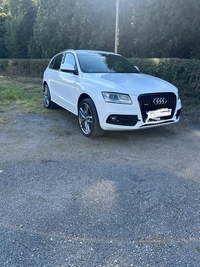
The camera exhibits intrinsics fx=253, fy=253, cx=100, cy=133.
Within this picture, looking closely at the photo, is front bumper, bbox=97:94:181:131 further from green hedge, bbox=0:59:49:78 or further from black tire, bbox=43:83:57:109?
green hedge, bbox=0:59:49:78

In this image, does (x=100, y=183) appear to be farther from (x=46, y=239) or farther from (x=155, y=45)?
(x=155, y=45)

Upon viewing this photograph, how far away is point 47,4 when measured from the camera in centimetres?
2159

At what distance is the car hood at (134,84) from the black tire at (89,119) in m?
0.55

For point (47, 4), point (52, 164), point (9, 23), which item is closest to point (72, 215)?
point (52, 164)

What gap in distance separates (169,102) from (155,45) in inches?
427

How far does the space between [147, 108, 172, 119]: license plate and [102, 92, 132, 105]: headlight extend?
1.44 ft

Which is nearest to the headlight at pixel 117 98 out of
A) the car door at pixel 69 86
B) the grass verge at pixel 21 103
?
the car door at pixel 69 86

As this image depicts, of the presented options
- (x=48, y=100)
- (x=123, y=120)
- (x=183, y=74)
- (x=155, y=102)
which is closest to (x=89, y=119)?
(x=123, y=120)

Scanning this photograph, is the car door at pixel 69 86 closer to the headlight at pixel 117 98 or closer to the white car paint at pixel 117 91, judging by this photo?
the white car paint at pixel 117 91

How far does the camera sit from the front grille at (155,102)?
172 inches

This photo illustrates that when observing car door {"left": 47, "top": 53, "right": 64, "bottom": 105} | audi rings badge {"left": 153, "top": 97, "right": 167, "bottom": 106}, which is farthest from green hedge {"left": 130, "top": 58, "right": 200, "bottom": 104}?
car door {"left": 47, "top": 53, "right": 64, "bottom": 105}

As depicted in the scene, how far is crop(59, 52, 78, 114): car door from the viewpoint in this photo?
A: 5.38 meters

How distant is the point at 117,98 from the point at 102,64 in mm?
1616

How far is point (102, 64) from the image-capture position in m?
5.65
